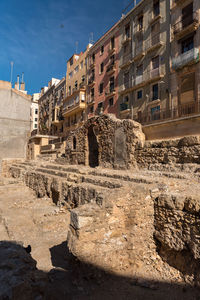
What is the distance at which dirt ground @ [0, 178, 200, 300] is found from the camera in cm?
352

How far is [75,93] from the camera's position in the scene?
2780 cm

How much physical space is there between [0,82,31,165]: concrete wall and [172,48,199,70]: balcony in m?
16.2

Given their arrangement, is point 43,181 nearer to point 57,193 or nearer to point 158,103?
point 57,193

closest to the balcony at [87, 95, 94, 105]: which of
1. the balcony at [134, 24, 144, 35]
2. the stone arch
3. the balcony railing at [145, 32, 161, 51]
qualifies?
the balcony at [134, 24, 144, 35]

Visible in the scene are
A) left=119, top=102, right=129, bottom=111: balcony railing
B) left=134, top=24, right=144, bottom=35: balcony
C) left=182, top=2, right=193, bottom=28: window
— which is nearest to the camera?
left=182, top=2, right=193, bottom=28: window

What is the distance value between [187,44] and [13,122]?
1834 centimetres

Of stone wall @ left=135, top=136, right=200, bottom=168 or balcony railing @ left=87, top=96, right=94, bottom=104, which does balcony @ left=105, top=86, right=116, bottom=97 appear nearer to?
balcony railing @ left=87, top=96, right=94, bottom=104

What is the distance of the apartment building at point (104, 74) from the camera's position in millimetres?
21266

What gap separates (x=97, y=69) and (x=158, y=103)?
11.8 m

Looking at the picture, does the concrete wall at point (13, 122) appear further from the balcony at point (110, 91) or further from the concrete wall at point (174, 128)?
the concrete wall at point (174, 128)

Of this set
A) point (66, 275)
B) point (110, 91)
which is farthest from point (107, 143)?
point (110, 91)

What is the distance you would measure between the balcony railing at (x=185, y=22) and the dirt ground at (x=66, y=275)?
51.0 feet

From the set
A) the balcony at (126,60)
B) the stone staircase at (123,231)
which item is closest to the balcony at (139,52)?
the balcony at (126,60)

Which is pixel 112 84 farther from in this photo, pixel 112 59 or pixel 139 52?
pixel 139 52
